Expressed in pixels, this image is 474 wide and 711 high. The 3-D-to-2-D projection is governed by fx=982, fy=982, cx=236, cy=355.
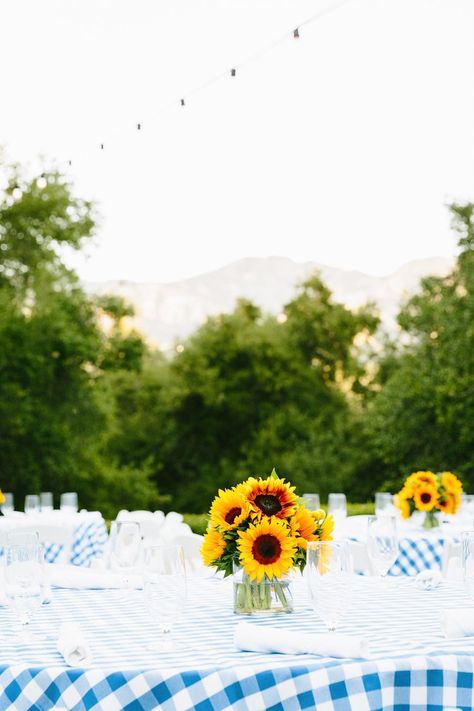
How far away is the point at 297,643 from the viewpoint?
6.20 ft

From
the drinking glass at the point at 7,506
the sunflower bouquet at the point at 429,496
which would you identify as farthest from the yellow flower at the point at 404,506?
the drinking glass at the point at 7,506

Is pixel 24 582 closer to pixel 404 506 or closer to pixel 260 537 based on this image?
pixel 260 537

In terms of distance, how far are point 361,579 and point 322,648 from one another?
114 centimetres

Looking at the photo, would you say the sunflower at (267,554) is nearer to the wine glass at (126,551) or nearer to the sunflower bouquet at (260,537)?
the sunflower bouquet at (260,537)

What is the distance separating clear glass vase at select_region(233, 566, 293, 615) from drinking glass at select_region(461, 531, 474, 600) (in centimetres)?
43

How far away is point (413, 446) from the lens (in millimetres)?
18016

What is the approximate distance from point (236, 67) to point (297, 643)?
4.65 metres

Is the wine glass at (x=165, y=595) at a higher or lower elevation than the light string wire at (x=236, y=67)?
lower

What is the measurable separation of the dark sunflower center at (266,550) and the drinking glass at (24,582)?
533 mm

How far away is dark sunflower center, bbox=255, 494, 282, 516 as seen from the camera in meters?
2.45

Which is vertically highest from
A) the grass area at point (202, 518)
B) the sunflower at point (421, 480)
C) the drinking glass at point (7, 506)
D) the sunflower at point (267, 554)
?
the sunflower at point (267, 554)

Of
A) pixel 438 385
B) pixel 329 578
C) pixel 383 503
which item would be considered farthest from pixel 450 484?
pixel 438 385

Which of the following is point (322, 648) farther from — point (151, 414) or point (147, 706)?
point (151, 414)

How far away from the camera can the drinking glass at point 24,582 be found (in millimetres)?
2043
